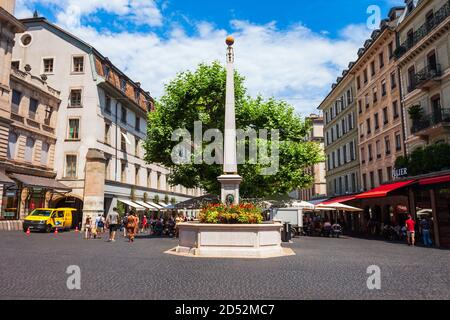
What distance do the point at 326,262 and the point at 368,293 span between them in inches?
196

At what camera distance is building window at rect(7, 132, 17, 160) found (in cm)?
2862

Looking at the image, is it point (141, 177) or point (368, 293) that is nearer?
point (368, 293)

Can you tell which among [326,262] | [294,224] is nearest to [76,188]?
[294,224]

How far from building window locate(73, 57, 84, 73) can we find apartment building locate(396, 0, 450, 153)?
2801 centimetres

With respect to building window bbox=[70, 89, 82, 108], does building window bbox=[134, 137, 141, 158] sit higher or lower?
lower

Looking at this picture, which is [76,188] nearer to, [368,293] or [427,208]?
[427,208]

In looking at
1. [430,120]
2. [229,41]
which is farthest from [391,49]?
[229,41]

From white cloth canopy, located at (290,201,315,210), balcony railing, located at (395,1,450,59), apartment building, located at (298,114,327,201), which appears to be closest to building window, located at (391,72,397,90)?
balcony railing, located at (395,1,450,59)

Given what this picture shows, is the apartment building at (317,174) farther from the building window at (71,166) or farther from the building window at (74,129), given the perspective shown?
the building window at (71,166)

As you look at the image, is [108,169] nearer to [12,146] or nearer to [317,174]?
[12,146]

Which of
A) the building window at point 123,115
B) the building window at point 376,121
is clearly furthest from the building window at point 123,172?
the building window at point 376,121

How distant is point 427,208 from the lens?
21.3m

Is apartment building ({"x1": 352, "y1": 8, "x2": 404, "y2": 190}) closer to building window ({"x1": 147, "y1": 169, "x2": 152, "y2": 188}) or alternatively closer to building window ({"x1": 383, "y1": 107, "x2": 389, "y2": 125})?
building window ({"x1": 383, "y1": 107, "x2": 389, "y2": 125})

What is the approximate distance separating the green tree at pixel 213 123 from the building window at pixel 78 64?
1318 cm
